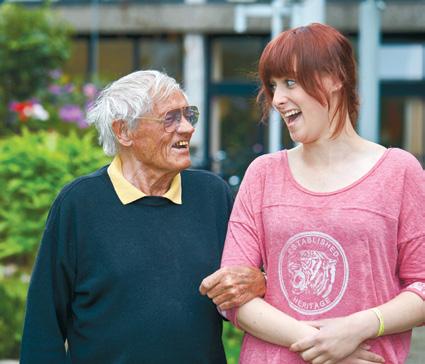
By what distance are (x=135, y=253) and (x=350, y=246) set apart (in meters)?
0.76

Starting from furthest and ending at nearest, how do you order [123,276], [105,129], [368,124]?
1. [368,124]
2. [105,129]
3. [123,276]

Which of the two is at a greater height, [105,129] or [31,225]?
[105,129]

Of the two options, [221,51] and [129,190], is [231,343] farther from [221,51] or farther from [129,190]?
[221,51]

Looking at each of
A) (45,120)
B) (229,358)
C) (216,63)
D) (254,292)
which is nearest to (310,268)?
(254,292)

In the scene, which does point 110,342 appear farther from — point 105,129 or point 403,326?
point 403,326

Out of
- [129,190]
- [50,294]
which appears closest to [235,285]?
[129,190]

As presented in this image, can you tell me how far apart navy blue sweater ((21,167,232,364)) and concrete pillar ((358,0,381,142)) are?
5.25 meters

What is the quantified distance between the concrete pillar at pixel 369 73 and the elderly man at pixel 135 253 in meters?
5.20

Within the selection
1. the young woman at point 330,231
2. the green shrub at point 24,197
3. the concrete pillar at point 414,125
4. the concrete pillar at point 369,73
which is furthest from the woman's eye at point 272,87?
the concrete pillar at point 414,125

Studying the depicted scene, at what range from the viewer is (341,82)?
2525mm

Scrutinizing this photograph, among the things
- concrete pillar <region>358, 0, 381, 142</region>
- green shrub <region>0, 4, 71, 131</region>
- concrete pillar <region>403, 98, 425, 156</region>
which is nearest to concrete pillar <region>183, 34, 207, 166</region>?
concrete pillar <region>403, 98, 425, 156</region>

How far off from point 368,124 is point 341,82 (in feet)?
18.8

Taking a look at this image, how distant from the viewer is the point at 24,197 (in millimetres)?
5793

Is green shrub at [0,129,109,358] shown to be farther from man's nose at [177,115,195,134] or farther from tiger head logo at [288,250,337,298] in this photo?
tiger head logo at [288,250,337,298]
